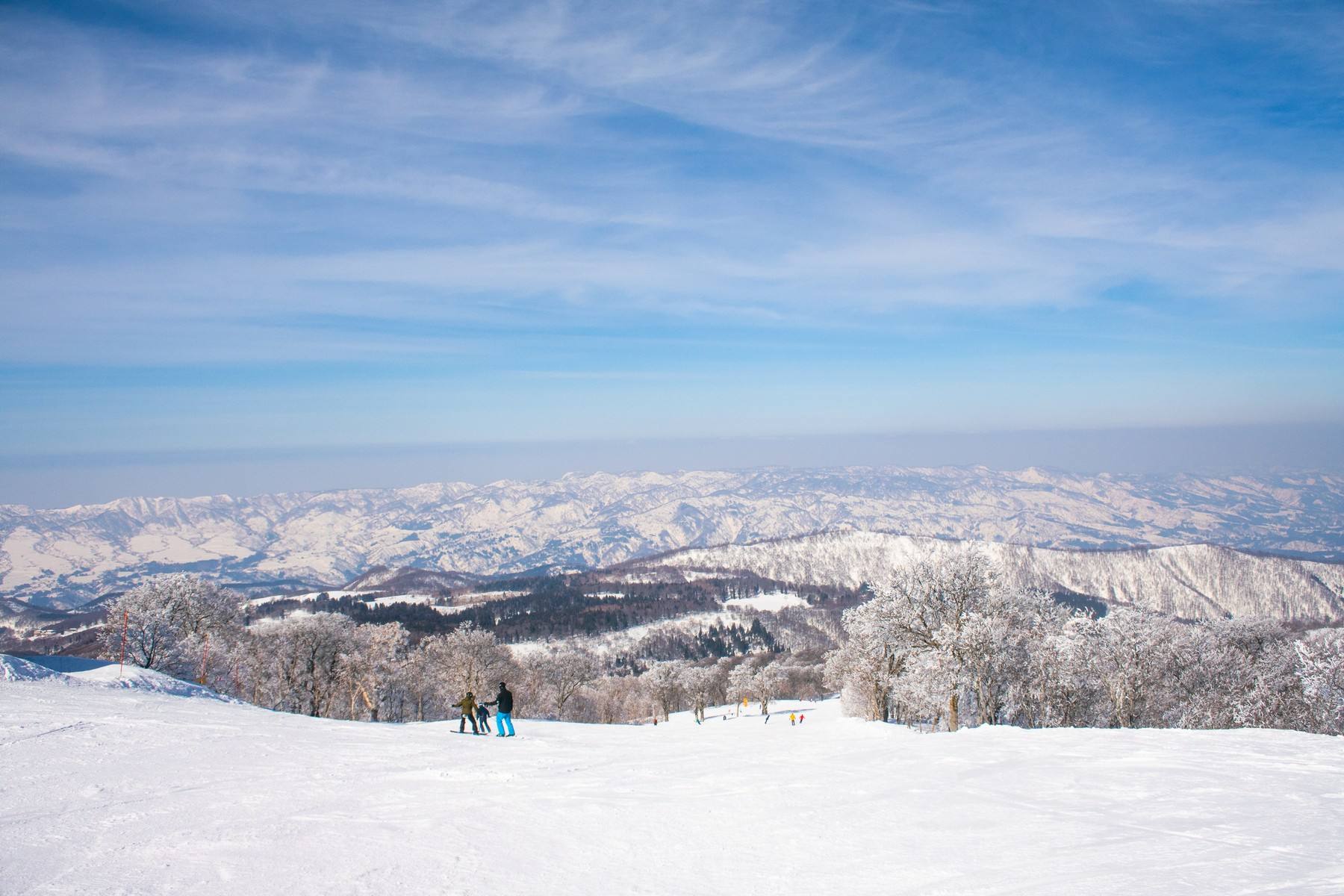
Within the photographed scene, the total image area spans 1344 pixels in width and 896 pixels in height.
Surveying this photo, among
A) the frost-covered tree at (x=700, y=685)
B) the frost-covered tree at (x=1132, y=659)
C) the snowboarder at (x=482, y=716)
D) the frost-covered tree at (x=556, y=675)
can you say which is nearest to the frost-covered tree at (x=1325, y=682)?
the frost-covered tree at (x=1132, y=659)

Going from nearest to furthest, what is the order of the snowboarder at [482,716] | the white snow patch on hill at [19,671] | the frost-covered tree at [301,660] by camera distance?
the white snow patch on hill at [19,671] → the snowboarder at [482,716] → the frost-covered tree at [301,660]

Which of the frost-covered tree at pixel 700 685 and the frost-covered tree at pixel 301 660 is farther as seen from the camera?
the frost-covered tree at pixel 700 685

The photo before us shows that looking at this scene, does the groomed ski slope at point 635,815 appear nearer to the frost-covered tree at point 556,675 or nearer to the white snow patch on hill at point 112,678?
the white snow patch on hill at point 112,678

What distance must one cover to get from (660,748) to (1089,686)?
1878 inches

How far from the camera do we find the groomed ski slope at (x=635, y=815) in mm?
11008

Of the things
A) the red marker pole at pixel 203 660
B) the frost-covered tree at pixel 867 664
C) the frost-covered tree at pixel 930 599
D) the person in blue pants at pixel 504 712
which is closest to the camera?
the person in blue pants at pixel 504 712

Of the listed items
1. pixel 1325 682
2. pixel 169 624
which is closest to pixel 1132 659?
pixel 1325 682

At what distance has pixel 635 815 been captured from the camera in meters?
15.5

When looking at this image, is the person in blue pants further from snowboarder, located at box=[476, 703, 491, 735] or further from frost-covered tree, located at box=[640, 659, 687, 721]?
frost-covered tree, located at box=[640, 659, 687, 721]

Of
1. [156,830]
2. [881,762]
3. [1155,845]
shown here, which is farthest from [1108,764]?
[156,830]

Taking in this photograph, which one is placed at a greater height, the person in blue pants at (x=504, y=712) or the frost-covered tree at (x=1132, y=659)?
the person in blue pants at (x=504, y=712)

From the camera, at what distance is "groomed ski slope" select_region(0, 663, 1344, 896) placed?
1101 cm

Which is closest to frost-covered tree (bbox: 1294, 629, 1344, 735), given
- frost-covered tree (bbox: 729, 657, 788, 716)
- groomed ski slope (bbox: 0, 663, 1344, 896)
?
groomed ski slope (bbox: 0, 663, 1344, 896)

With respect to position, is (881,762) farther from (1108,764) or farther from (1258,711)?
(1258,711)
